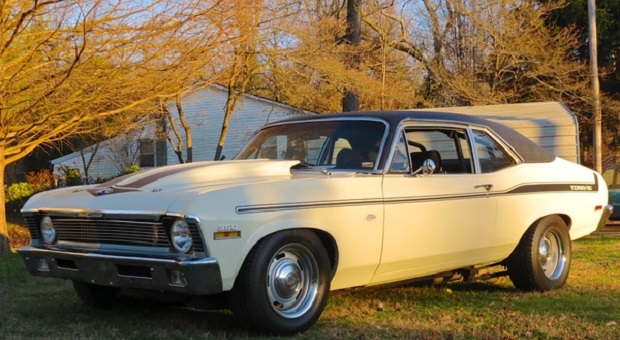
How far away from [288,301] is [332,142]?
1.61 meters

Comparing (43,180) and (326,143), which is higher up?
(326,143)

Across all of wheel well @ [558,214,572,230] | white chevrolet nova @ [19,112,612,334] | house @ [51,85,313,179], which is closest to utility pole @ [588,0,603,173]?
house @ [51,85,313,179]

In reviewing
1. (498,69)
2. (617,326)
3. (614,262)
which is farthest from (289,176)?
(498,69)

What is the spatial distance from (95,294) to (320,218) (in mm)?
2127

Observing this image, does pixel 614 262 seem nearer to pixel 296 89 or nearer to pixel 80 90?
pixel 80 90

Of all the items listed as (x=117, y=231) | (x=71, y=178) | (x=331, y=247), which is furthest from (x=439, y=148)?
(x=71, y=178)

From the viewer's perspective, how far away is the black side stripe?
468 cm

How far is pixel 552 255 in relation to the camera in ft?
23.3

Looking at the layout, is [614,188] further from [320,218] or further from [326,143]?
[320,218]

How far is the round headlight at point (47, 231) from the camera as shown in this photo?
5293mm

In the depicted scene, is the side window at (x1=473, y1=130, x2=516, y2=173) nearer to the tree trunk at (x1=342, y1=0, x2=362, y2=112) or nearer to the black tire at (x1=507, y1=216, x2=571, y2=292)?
the black tire at (x1=507, y1=216, x2=571, y2=292)

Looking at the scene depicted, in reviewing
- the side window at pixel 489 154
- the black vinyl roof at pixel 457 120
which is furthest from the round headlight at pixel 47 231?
the side window at pixel 489 154

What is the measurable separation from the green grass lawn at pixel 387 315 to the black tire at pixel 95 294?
0.31 feet

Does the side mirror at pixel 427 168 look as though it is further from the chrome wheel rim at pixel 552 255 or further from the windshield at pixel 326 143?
the chrome wheel rim at pixel 552 255
